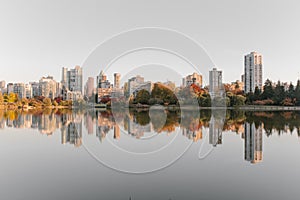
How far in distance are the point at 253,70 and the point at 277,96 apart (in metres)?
15.6

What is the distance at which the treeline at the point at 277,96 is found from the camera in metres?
26.0

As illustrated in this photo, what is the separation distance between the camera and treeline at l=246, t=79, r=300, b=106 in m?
26.0

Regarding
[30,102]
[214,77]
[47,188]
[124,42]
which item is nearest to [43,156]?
[47,188]

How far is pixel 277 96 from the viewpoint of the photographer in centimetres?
2647

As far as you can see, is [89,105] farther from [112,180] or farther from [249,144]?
[112,180]

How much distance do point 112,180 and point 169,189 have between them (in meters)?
0.89

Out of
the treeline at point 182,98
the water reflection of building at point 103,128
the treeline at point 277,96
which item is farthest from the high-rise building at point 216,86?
the water reflection of building at point 103,128

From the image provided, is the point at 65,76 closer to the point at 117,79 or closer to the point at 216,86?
the point at 216,86

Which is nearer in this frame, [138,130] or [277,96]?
[138,130]

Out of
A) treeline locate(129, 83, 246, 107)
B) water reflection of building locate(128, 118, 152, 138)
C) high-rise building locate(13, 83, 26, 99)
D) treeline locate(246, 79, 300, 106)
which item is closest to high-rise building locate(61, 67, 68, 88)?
high-rise building locate(13, 83, 26, 99)

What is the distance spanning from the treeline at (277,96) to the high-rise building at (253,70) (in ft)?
42.1

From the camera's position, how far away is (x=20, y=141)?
711 cm

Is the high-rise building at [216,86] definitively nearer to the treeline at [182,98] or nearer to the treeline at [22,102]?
the treeline at [182,98]

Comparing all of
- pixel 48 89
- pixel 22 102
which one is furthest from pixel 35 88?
pixel 22 102
